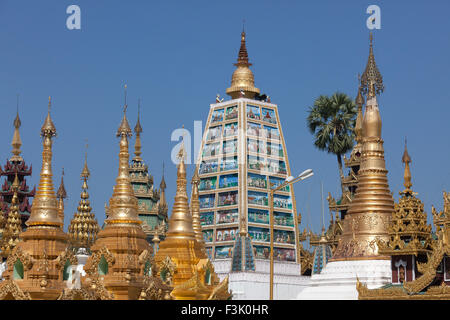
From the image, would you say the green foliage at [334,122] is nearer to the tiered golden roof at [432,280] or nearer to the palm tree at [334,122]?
the palm tree at [334,122]

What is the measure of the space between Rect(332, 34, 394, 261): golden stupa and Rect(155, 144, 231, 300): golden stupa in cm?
831

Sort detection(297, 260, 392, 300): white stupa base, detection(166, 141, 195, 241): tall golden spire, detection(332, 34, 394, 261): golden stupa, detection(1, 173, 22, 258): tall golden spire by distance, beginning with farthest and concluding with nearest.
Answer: detection(1, 173, 22, 258): tall golden spire
detection(332, 34, 394, 261): golden stupa
detection(297, 260, 392, 300): white stupa base
detection(166, 141, 195, 241): tall golden spire

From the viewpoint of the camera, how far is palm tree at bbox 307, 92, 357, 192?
77250mm

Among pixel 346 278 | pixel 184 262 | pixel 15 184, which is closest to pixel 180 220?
pixel 184 262

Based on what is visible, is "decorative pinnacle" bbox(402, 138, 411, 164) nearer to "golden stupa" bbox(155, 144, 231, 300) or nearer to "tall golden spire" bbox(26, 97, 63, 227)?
"golden stupa" bbox(155, 144, 231, 300)


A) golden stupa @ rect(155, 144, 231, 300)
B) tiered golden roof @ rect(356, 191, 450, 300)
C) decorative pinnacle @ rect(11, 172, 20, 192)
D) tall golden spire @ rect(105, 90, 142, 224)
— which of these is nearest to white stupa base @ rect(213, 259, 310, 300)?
golden stupa @ rect(155, 144, 231, 300)

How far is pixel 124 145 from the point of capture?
45.0 m

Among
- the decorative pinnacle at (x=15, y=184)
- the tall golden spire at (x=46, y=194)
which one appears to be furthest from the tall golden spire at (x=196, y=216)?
the decorative pinnacle at (x=15, y=184)

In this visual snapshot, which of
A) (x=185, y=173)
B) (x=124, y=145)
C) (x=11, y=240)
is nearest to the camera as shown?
(x=124, y=145)

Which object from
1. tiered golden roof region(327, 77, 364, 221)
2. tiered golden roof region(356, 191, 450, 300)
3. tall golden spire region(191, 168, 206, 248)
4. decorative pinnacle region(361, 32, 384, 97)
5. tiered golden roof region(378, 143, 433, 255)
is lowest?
tiered golden roof region(356, 191, 450, 300)

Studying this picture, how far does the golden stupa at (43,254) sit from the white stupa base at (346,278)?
17.2m
